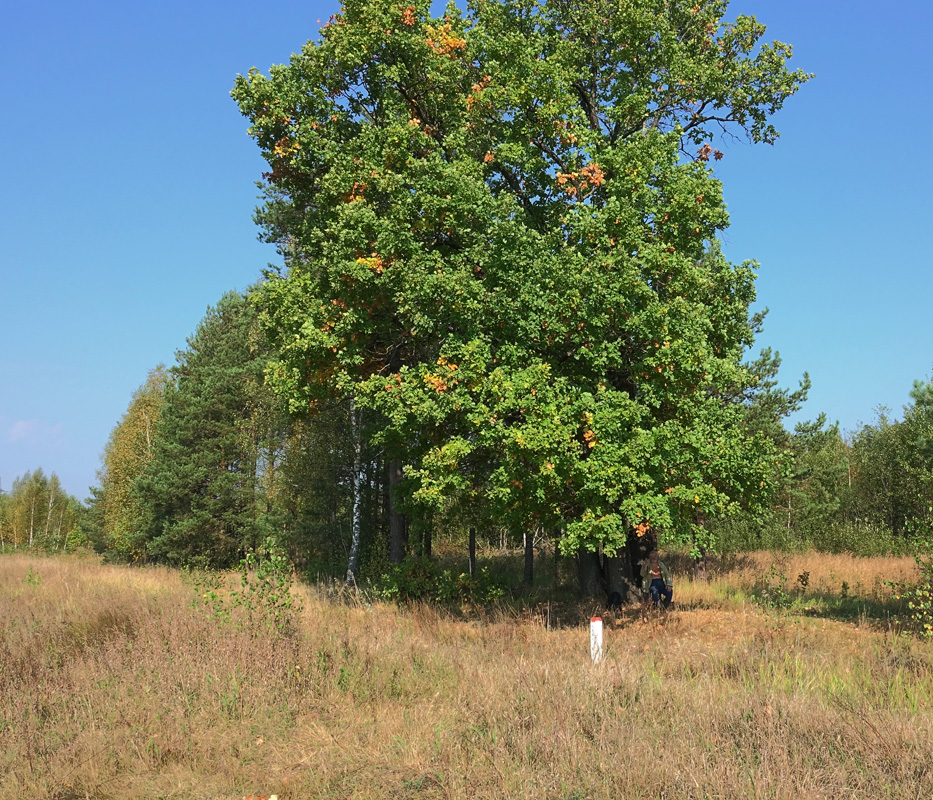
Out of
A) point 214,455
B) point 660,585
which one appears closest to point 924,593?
point 660,585

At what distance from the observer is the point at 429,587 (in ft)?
55.9

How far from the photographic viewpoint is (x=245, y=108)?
16.1 m

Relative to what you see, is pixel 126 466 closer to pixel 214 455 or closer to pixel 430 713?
pixel 214 455

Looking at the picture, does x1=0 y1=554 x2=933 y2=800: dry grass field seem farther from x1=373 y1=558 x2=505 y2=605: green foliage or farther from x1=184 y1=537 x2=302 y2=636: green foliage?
x1=373 y1=558 x2=505 y2=605: green foliage

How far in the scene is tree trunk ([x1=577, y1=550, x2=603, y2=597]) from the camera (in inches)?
685

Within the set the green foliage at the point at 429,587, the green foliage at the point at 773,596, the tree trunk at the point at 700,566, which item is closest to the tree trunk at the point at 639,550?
the tree trunk at the point at 700,566

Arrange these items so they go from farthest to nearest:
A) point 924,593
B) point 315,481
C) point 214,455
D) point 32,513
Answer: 1. point 32,513
2. point 214,455
3. point 315,481
4. point 924,593

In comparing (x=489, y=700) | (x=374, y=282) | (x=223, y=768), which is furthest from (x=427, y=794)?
(x=374, y=282)

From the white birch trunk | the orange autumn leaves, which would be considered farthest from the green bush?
the white birch trunk

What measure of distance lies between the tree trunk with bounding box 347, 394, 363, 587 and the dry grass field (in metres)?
10.8

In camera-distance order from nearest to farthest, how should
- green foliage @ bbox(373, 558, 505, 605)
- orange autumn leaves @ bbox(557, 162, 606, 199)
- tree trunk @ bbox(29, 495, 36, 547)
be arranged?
1. orange autumn leaves @ bbox(557, 162, 606, 199)
2. green foliage @ bbox(373, 558, 505, 605)
3. tree trunk @ bbox(29, 495, 36, 547)

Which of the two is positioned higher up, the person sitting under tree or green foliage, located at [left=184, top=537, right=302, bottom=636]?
green foliage, located at [left=184, top=537, right=302, bottom=636]

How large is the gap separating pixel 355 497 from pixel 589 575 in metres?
8.34

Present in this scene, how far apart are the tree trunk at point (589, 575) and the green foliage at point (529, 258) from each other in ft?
8.04
